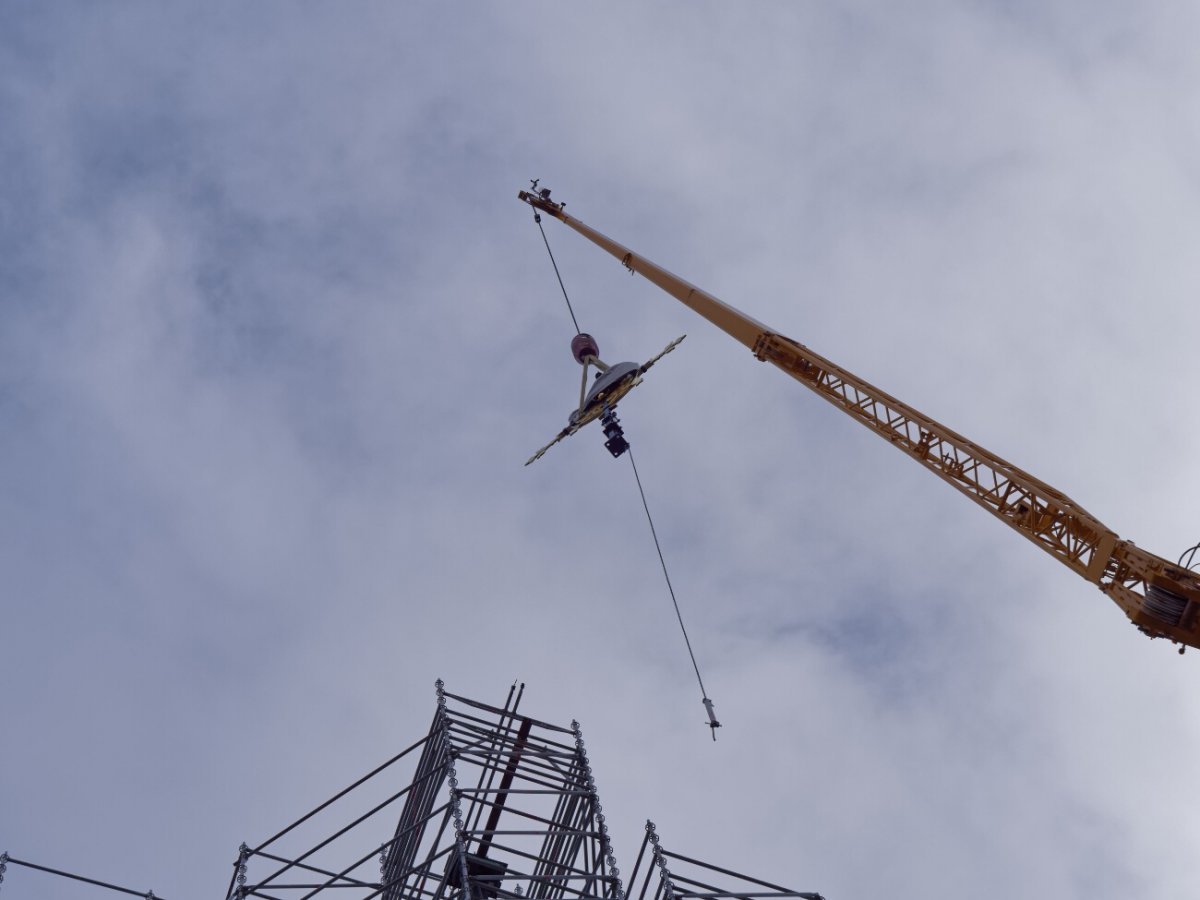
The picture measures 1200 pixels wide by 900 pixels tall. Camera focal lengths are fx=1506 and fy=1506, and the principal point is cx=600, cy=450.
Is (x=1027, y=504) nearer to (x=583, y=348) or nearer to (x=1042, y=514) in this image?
(x=1042, y=514)

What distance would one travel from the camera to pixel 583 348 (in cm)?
6400

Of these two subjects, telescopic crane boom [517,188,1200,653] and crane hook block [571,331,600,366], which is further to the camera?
crane hook block [571,331,600,366]

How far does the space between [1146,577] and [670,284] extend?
Result: 30.1 meters

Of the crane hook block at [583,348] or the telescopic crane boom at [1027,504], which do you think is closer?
the telescopic crane boom at [1027,504]

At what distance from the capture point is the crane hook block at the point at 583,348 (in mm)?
63812

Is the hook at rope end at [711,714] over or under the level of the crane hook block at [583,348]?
under

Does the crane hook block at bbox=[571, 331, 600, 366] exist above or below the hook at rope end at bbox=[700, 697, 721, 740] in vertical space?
above

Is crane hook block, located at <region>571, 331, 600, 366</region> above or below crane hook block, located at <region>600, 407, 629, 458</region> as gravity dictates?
above

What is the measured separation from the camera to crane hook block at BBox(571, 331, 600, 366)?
6381 cm

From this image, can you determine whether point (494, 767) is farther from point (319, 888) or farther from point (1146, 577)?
point (1146, 577)

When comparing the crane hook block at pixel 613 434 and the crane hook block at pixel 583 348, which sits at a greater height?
the crane hook block at pixel 583 348

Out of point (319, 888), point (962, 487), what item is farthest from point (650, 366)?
point (319, 888)

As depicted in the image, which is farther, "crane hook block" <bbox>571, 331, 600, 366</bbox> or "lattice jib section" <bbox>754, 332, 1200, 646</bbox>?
"crane hook block" <bbox>571, 331, 600, 366</bbox>

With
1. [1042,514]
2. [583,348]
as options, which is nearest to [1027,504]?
[1042,514]
